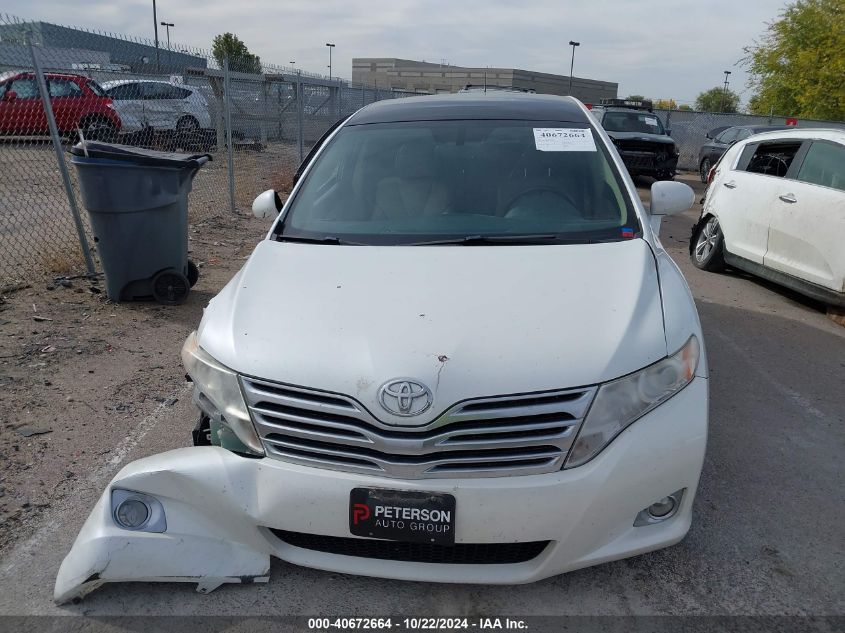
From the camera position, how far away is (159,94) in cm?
1070

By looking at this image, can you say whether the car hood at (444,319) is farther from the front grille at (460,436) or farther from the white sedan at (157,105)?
the white sedan at (157,105)

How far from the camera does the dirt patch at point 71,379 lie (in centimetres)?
331

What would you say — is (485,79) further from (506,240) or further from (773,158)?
(506,240)

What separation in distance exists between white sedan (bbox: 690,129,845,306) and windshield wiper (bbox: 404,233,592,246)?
4.07 meters

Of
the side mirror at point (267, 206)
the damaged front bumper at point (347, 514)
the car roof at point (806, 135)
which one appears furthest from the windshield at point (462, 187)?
the car roof at point (806, 135)

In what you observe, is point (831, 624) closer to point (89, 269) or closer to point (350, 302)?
point (350, 302)

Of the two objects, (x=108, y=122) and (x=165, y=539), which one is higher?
(x=108, y=122)

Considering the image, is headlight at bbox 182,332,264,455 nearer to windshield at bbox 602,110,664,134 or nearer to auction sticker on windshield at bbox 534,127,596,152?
auction sticker on windshield at bbox 534,127,596,152

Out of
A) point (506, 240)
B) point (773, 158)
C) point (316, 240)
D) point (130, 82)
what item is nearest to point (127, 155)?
point (316, 240)

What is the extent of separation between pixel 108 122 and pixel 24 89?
1.81 metres

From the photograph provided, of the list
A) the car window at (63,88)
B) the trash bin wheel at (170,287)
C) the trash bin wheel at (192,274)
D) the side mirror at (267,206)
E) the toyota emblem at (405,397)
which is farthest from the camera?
the car window at (63,88)

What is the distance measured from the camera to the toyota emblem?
2.15 meters

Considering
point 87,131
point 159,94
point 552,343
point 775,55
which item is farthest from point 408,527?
point 775,55

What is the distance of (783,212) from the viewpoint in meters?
6.59
